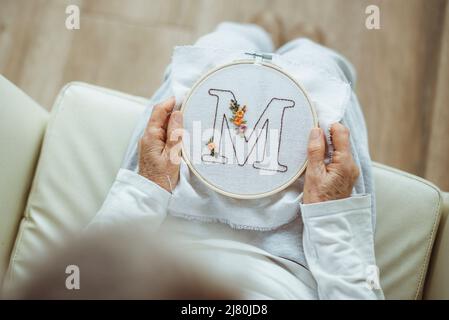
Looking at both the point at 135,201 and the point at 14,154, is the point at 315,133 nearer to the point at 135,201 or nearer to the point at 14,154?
the point at 135,201

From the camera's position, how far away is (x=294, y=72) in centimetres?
96

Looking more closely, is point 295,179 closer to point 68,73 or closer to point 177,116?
point 177,116

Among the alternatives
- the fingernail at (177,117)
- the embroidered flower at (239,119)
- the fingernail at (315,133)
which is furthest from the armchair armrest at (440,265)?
the fingernail at (177,117)

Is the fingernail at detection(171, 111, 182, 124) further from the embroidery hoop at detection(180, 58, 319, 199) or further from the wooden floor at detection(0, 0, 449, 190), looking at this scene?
the wooden floor at detection(0, 0, 449, 190)

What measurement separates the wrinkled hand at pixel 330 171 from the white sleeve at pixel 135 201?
0.96 ft

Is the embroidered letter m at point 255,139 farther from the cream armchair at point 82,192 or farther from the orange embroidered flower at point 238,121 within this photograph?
the cream armchair at point 82,192

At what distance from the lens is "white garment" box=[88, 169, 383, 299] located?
Answer: 0.81m

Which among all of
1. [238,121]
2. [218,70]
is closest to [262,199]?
[238,121]

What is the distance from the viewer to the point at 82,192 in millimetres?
989

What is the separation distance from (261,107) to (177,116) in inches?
7.0

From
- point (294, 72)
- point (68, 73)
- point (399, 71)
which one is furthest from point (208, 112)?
point (399, 71)

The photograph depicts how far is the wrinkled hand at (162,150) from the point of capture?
911 millimetres

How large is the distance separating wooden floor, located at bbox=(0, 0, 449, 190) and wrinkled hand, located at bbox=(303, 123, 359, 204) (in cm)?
63

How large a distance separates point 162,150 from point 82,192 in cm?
22
